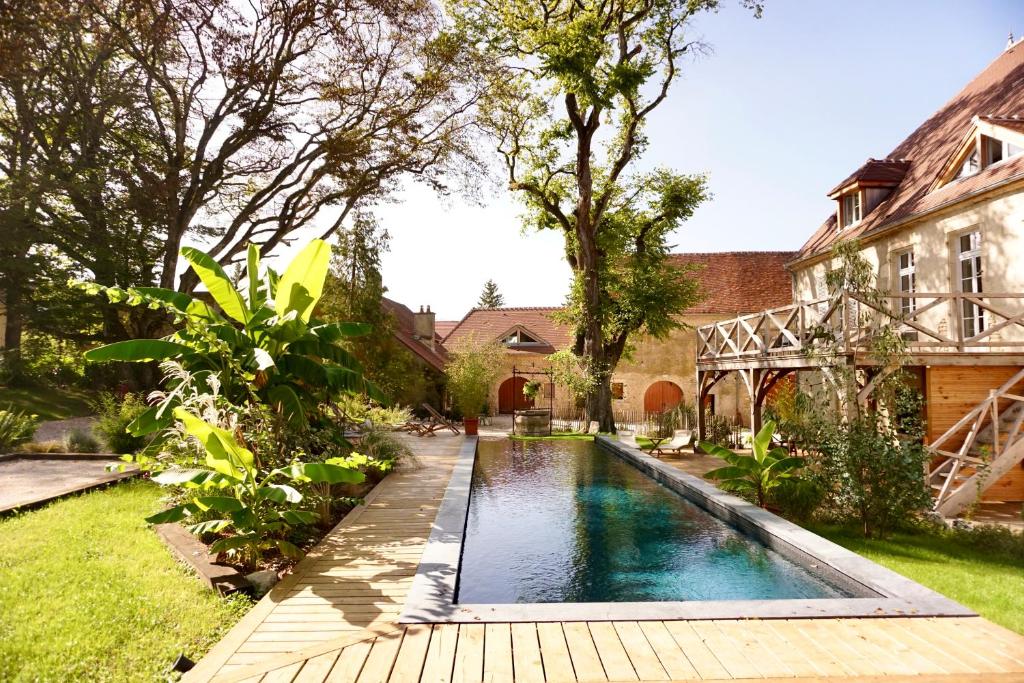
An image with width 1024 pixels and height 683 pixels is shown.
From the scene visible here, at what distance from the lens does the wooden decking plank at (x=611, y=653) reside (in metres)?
3.75

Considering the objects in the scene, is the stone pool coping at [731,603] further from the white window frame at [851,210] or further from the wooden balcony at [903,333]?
the white window frame at [851,210]

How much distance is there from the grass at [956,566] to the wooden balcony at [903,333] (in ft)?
10.2

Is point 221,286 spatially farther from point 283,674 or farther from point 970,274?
point 970,274

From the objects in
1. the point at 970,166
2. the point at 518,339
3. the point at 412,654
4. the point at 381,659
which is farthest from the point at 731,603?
the point at 518,339

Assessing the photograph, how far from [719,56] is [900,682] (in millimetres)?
22109

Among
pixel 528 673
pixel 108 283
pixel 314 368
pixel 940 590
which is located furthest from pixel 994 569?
pixel 108 283

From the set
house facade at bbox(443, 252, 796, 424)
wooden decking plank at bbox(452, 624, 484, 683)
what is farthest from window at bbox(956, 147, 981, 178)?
wooden decking plank at bbox(452, 624, 484, 683)

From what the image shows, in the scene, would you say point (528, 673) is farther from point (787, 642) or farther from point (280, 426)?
point (280, 426)

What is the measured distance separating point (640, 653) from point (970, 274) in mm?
14552

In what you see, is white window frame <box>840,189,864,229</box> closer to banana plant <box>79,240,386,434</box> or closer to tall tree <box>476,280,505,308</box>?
banana plant <box>79,240,386,434</box>

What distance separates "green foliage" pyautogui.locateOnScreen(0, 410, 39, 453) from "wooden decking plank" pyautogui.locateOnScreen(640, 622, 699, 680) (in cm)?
1453

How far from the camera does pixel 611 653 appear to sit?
404cm

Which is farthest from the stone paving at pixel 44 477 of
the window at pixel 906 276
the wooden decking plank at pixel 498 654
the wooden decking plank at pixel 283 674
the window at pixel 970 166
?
the window at pixel 970 166

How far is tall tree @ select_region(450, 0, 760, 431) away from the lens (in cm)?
2083
